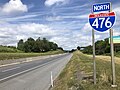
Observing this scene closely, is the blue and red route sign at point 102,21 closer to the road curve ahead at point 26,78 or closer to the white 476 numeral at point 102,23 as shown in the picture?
the white 476 numeral at point 102,23

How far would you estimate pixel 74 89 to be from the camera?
12.9 meters

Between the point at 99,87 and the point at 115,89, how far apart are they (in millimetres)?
826

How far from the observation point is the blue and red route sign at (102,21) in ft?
39.5

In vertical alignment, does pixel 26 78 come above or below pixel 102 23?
below

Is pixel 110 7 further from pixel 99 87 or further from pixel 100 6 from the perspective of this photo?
pixel 99 87

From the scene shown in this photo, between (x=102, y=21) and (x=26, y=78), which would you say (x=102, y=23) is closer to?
(x=102, y=21)

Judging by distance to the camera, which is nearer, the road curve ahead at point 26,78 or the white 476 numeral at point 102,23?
the white 476 numeral at point 102,23

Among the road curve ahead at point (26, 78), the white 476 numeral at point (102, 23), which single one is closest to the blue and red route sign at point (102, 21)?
the white 476 numeral at point (102, 23)

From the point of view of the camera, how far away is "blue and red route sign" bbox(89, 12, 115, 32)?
39.5ft

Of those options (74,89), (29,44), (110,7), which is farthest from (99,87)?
(29,44)

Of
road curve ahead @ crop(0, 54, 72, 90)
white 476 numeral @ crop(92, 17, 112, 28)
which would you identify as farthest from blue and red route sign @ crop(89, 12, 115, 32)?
road curve ahead @ crop(0, 54, 72, 90)

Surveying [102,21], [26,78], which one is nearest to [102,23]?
[102,21]

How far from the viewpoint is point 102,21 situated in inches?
483

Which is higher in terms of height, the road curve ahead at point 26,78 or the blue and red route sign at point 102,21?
the blue and red route sign at point 102,21
